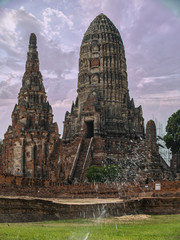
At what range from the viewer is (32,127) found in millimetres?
47125

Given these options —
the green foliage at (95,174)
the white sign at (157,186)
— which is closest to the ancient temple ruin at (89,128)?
the green foliage at (95,174)

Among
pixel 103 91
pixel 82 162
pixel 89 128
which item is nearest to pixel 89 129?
pixel 89 128

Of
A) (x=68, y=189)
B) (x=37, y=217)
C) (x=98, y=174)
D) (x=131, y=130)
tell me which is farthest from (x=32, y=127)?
(x=37, y=217)

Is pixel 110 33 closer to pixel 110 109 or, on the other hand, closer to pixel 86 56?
pixel 86 56

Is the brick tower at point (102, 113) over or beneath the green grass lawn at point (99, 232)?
over

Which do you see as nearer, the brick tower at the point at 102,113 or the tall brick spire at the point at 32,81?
the tall brick spire at the point at 32,81

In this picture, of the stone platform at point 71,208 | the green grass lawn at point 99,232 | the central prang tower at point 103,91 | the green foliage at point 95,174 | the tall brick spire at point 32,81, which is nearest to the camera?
the green grass lawn at point 99,232

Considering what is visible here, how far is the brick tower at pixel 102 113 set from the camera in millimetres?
54938

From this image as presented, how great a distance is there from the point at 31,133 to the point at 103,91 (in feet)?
65.2

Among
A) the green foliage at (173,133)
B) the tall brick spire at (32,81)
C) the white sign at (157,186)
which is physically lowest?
the white sign at (157,186)

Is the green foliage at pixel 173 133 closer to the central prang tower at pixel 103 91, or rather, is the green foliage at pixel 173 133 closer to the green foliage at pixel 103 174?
the central prang tower at pixel 103 91

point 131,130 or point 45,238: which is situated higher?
point 131,130

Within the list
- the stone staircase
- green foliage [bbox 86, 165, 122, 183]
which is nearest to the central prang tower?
the stone staircase

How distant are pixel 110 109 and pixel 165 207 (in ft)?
112
